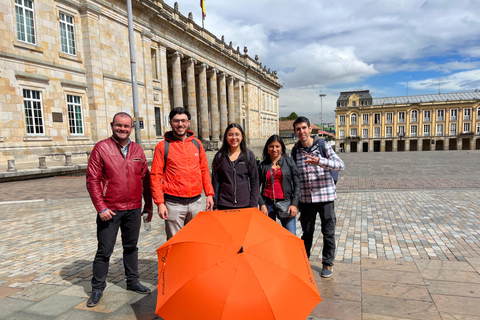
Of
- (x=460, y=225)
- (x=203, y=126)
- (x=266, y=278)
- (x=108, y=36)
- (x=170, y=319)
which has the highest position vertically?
(x=108, y=36)

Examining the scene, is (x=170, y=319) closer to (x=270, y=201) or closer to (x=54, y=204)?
(x=270, y=201)

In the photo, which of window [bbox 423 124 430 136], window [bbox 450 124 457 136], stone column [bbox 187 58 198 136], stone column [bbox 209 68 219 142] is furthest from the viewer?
window [bbox 423 124 430 136]

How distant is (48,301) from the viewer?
3383mm

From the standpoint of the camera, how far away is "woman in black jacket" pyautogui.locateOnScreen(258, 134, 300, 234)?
3.77 m

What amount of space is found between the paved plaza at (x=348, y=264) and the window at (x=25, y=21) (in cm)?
1221

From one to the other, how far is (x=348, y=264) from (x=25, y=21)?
2006 cm

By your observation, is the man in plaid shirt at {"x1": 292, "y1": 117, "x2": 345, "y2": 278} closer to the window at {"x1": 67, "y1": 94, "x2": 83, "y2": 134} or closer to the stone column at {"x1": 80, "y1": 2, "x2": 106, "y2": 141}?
the stone column at {"x1": 80, "y1": 2, "x2": 106, "y2": 141}

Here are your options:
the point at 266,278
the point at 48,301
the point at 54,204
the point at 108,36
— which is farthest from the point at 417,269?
the point at 108,36

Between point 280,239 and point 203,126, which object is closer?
point 280,239

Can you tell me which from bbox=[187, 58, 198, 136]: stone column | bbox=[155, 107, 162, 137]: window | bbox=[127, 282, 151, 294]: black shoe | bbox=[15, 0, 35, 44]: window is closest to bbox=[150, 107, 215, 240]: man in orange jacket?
bbox=[127, 282, 151, 294]: black shoe

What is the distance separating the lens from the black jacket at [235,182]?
362cm

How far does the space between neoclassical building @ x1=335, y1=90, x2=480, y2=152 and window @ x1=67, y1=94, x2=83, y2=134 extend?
71.4 m

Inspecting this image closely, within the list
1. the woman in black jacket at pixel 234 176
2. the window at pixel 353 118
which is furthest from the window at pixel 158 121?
the window at pixel 353 118

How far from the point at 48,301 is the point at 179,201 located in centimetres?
182
